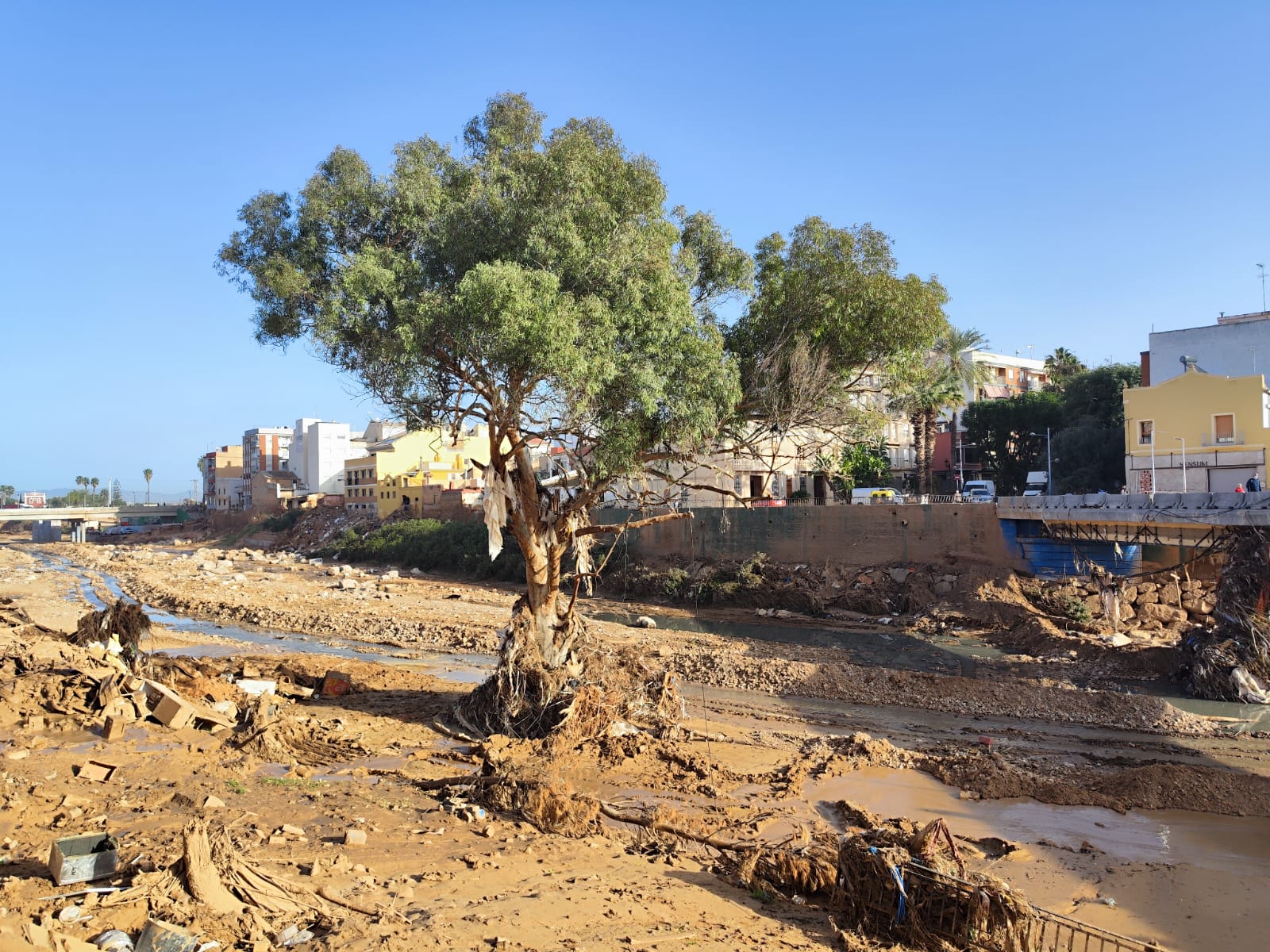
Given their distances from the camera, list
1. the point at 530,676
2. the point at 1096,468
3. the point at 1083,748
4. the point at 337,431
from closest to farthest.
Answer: the point at 530,676, the point at 1083,748, the point at 1096,468, the point at 337,431

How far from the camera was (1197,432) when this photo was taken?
32719 millimetres

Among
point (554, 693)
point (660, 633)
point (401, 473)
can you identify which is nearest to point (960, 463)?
point (660, 633)

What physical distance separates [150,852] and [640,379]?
7.10 m

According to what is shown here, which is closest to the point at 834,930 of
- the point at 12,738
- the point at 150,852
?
the point at 150,852

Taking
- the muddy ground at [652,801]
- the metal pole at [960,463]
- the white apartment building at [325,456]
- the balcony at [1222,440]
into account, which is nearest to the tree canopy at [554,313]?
the muddy ground at [652,801]

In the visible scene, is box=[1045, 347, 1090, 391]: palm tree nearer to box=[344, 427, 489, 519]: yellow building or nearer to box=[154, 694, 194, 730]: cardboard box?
box=[344, 427, 489, 519]: yellow building

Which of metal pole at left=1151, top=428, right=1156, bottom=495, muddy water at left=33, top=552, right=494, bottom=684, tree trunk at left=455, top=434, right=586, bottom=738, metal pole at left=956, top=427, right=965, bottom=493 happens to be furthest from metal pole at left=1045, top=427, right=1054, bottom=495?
tree trunk at left=455, top=434, right=586, bottom=738

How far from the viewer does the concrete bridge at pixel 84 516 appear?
88.3m

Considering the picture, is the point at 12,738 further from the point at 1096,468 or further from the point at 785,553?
the point at 1096,468

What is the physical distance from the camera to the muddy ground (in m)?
6.61

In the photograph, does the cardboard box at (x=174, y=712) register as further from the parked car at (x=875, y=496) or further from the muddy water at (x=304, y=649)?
the parked car at (x=875, y=496)

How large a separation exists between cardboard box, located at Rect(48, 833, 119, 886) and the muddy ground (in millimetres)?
126

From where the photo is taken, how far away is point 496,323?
10297mm

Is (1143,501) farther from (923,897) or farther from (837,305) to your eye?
(923,897)
